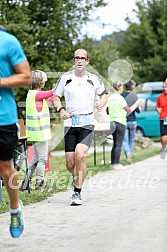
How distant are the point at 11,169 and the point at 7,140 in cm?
29

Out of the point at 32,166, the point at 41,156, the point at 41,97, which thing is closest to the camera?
the point at 41,97

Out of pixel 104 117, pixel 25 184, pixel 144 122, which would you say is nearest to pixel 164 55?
pixel 144 122

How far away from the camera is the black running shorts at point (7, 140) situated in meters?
5.91

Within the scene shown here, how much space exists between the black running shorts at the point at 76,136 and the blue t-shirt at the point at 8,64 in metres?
3.36

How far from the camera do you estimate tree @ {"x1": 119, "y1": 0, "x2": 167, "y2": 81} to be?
41031 mm

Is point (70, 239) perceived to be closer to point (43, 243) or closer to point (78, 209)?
point (43, 243)

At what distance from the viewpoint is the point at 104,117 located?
17312 millimetres

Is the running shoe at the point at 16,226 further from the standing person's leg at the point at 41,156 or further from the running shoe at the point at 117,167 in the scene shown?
the running shoe at the point at 117,167

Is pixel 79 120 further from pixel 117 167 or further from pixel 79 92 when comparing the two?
pixel 117 167

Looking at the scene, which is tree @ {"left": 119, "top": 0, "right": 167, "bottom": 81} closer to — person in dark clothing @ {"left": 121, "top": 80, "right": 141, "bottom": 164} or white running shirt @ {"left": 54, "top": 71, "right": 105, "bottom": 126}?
person in dark clothing @ {"left": 121, "top": 80, "right": 141, "bottom": 164}

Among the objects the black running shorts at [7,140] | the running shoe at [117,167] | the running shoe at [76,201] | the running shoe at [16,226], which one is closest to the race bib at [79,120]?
the running shoe at [76,201]

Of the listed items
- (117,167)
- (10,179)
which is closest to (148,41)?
(117,167)

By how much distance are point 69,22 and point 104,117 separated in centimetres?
781

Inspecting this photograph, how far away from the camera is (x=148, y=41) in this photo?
41438 mm
